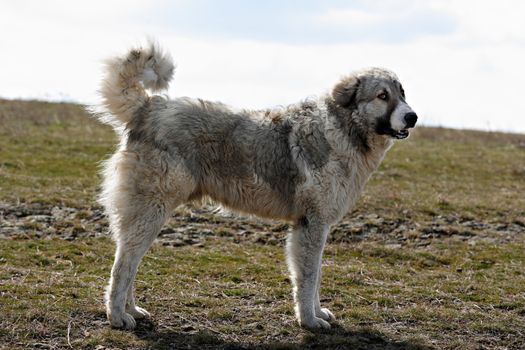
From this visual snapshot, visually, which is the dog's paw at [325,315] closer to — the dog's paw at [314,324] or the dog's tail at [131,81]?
the dog's paw at [314,324]

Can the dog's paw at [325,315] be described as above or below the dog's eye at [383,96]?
below

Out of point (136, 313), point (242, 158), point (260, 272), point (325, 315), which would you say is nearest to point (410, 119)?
point (242, 158)

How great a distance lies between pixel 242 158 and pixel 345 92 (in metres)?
1.19

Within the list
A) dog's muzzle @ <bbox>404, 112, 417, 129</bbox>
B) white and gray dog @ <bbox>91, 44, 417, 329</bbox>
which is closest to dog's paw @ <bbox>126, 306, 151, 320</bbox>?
white and gray dog @ <bbox>91, 44, 417, 329</bbox>


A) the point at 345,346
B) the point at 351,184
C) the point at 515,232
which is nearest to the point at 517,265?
the point at 515,232

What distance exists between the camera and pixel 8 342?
18.8 feet

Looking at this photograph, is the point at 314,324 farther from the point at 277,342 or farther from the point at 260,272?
the point at 260,272

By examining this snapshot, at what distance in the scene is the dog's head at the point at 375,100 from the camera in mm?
6859

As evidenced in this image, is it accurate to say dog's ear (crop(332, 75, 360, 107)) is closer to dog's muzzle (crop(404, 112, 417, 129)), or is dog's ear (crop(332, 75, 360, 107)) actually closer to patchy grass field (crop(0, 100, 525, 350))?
dog's muzzle (crop(404, 112, 417, 129))

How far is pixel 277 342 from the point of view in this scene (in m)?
6.08

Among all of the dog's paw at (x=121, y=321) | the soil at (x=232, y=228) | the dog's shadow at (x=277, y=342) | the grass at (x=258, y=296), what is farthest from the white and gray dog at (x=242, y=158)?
the soil at (x=232, y=228)

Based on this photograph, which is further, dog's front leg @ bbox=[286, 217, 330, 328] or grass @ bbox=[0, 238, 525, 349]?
dog's front leg @ bbox=[286, 217, 330, 328]

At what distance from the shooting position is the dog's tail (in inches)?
258

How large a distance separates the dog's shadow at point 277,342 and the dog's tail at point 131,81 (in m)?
1.85
